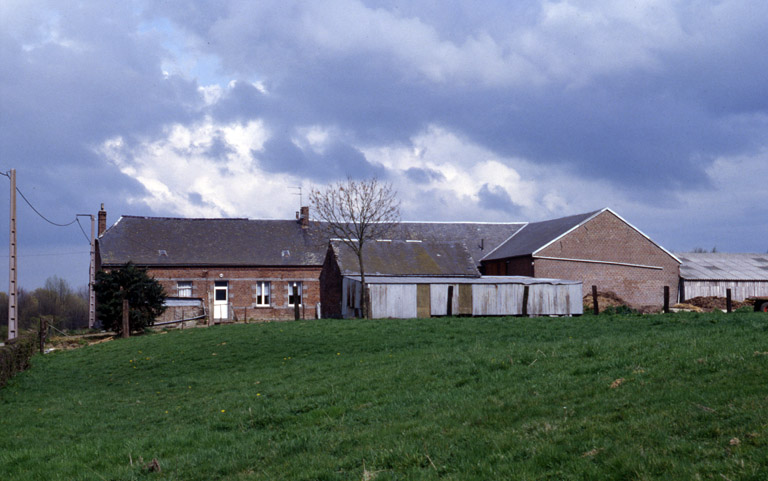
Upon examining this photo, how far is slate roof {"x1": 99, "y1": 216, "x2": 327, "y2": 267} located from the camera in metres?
53.1

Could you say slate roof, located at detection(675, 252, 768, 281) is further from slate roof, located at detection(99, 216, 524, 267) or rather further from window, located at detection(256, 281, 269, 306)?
window, located at detection(256, 281, 269, 306)

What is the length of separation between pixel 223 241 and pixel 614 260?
105 ft

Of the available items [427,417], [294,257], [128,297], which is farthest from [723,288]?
[427,417]

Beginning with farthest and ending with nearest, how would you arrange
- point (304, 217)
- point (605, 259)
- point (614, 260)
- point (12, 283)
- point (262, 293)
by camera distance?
1. point (304, 217)
2. point (262, 293)
3. point (614, 260)
4. point (605, 259)
5. point (12, 283)

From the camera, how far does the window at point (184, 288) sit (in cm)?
5331

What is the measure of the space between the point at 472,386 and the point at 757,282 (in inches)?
2067

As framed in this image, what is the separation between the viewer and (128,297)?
38.9m

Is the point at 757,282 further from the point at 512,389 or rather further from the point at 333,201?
the point at 512,389

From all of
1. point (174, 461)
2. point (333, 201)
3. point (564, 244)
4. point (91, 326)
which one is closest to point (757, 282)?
point (564, 244)

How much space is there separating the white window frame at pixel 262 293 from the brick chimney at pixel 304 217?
710 cm

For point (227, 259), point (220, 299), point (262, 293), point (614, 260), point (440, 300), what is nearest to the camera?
point (440, 300)

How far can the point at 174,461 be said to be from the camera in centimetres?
901

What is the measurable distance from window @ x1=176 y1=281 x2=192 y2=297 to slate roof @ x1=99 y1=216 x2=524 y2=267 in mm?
1555

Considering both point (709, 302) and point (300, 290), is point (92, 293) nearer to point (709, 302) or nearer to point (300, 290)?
point (300, 290)
